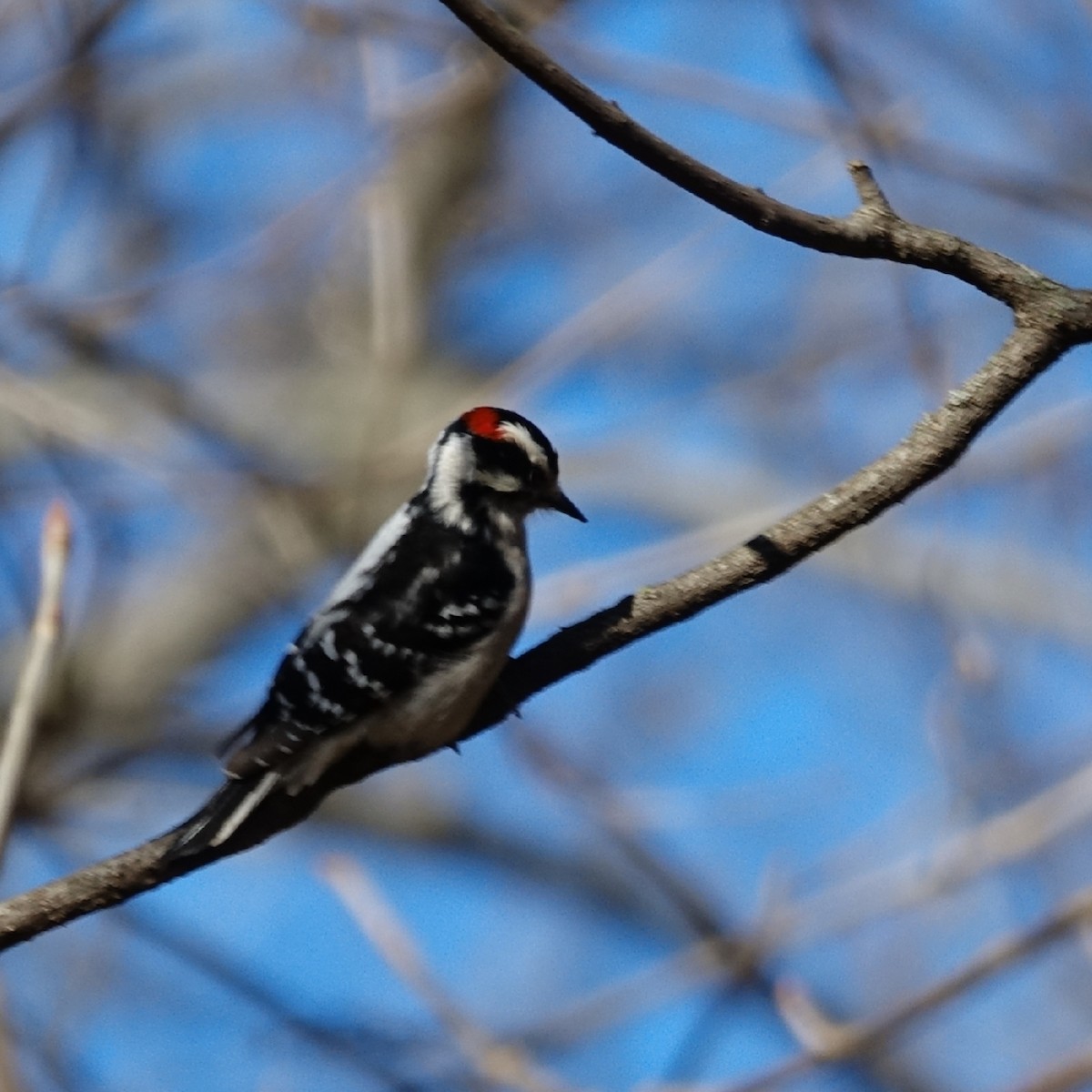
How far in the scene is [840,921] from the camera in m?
4.00

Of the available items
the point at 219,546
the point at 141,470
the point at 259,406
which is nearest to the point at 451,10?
the point at 141,470

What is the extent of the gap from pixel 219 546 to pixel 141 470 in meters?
2.97

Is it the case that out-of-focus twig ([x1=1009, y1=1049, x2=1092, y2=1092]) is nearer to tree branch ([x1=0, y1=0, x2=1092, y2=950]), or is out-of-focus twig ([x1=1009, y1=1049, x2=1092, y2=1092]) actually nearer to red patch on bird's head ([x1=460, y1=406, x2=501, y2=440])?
tree branch ([x1=0, y1=0, x2=1092, y2=950])

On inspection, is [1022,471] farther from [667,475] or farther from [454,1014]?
[454,1014]

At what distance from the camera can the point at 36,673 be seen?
3072 mm

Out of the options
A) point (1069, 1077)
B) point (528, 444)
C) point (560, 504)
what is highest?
point (528, 444)

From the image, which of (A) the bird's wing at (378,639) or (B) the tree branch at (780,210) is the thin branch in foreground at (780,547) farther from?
(A) the bird's wing at (378,639)

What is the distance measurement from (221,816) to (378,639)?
82 cm

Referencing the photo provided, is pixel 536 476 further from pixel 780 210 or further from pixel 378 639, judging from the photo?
pixel 780 210

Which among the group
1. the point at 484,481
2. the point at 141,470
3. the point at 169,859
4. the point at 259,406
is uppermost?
the point at 259,406

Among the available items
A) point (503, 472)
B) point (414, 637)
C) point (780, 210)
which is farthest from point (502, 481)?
point (780, 210)

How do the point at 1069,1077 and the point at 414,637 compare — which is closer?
the point at 1069,1077

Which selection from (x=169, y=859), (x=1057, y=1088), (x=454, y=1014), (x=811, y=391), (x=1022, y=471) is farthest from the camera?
(x=811, y=391)

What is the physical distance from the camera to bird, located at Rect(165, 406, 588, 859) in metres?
3.66
